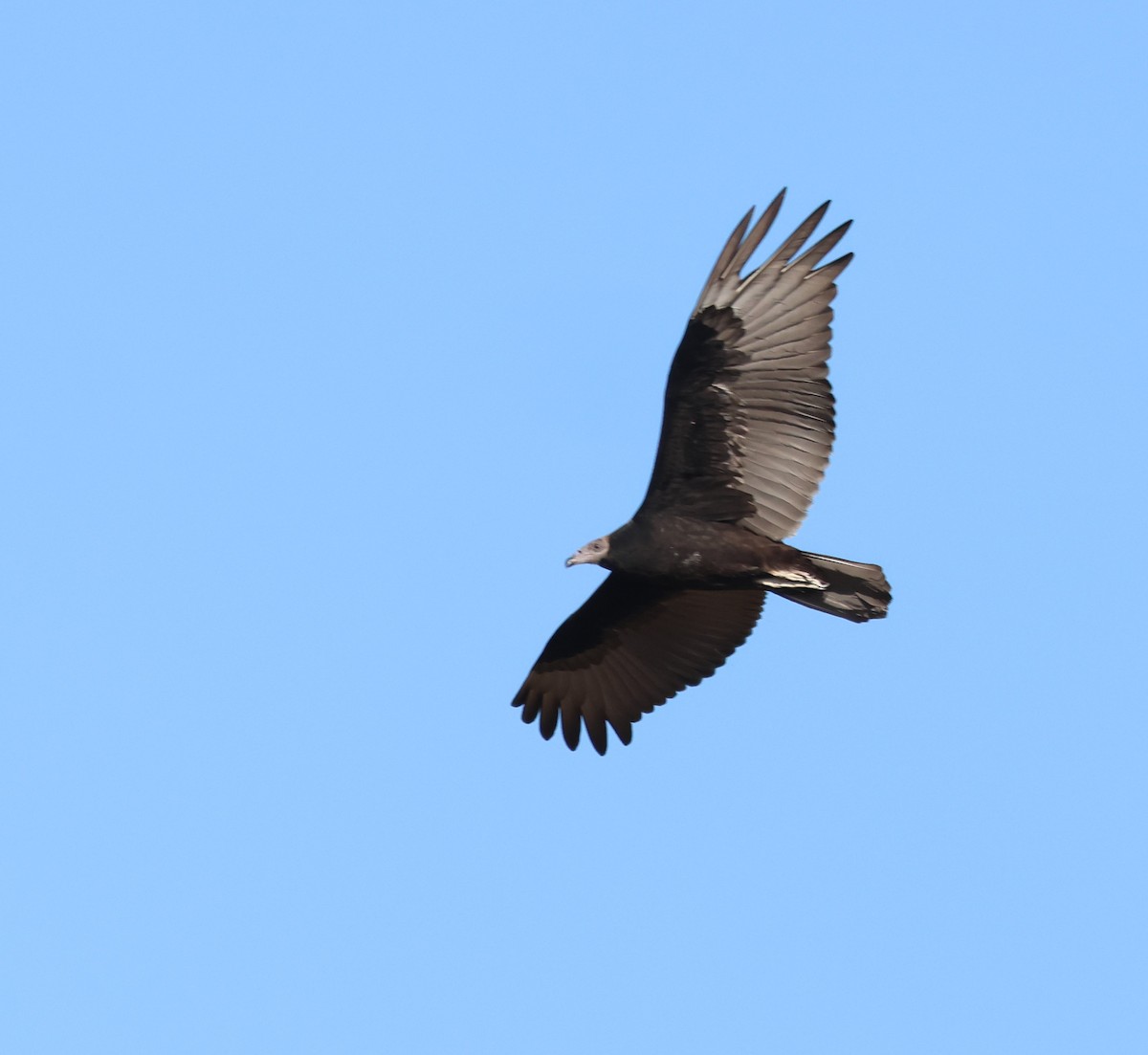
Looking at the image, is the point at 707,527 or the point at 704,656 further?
the point at 704,656

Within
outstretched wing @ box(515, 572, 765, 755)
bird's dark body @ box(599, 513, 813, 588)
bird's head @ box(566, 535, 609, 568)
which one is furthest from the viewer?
outstretched wing @ box(515, 572, 765, 755)

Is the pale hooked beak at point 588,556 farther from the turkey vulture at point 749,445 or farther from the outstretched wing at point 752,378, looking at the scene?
the outstretched wing at point 752,378

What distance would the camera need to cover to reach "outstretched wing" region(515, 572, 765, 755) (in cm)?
1334

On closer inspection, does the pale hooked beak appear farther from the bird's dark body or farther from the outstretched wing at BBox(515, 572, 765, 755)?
the outstretched wing at BBox(515, 572, 765, 755)

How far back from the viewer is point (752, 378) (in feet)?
39.3

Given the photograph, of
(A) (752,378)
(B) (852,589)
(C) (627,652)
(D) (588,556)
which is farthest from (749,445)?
(C) (627,652)

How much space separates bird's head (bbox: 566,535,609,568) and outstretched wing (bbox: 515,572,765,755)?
0.85m

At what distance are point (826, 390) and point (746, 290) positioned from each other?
788 millimetres

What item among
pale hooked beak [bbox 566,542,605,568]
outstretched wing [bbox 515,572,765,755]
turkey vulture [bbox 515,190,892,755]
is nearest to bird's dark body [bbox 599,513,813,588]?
turkey vulture [bbox 515,190,892,755]

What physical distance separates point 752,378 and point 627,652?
2.54 m

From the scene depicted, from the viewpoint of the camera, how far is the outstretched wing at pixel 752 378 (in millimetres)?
11922

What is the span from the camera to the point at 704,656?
13398 millimetres

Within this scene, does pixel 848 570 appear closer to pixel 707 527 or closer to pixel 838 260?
pixel 707 527

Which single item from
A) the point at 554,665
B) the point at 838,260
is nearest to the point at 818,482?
the point at 838,260
